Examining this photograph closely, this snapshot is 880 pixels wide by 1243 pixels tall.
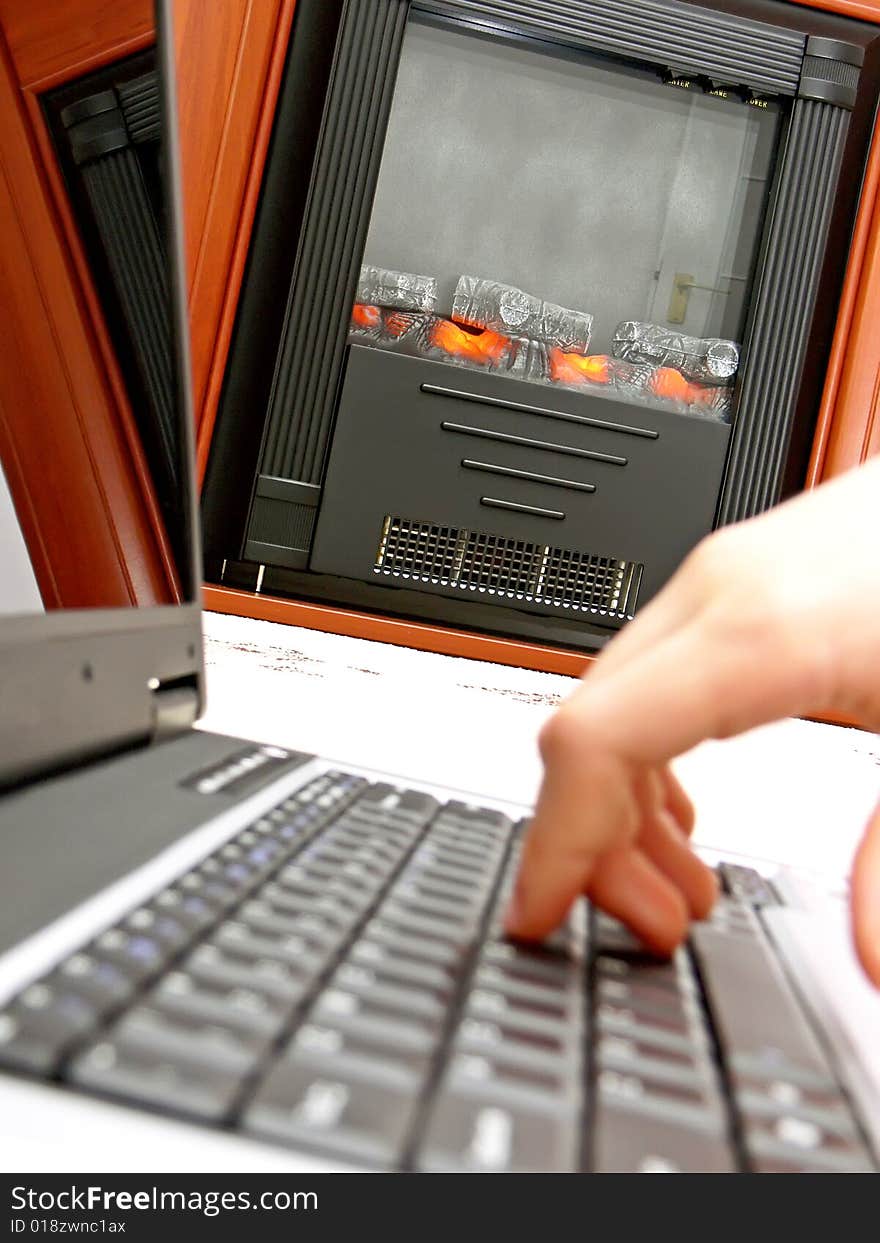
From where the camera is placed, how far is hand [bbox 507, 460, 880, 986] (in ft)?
0.78

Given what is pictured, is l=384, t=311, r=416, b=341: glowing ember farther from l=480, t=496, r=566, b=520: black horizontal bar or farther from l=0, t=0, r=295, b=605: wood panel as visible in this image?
l=0, t=0, r=295, b=605: wood panel

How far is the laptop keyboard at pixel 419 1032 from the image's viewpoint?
0.17 metres

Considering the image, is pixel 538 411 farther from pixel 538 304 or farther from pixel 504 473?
pixel 538 304

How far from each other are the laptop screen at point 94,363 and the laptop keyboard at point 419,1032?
134 mm

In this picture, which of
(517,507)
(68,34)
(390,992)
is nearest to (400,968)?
(390,992)

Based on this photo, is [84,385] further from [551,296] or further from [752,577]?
[551,296]

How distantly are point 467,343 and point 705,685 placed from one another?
1556mm

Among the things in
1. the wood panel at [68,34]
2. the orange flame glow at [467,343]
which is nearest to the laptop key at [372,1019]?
the wood panel at [68,34]

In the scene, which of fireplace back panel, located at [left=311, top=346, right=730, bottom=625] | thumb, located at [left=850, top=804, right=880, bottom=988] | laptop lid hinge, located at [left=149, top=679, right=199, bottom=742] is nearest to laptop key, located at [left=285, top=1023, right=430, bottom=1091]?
thumb, located at [left=850, top=804, right=880, bottom=988]

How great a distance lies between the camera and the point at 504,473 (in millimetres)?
1679

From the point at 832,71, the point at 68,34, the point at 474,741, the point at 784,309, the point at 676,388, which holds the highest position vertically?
the point at 832,71

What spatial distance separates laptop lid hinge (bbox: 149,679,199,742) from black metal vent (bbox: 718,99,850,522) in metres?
1.41

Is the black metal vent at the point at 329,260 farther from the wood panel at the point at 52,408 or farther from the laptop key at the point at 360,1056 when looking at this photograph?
the laptop key at the point at 360,1056
